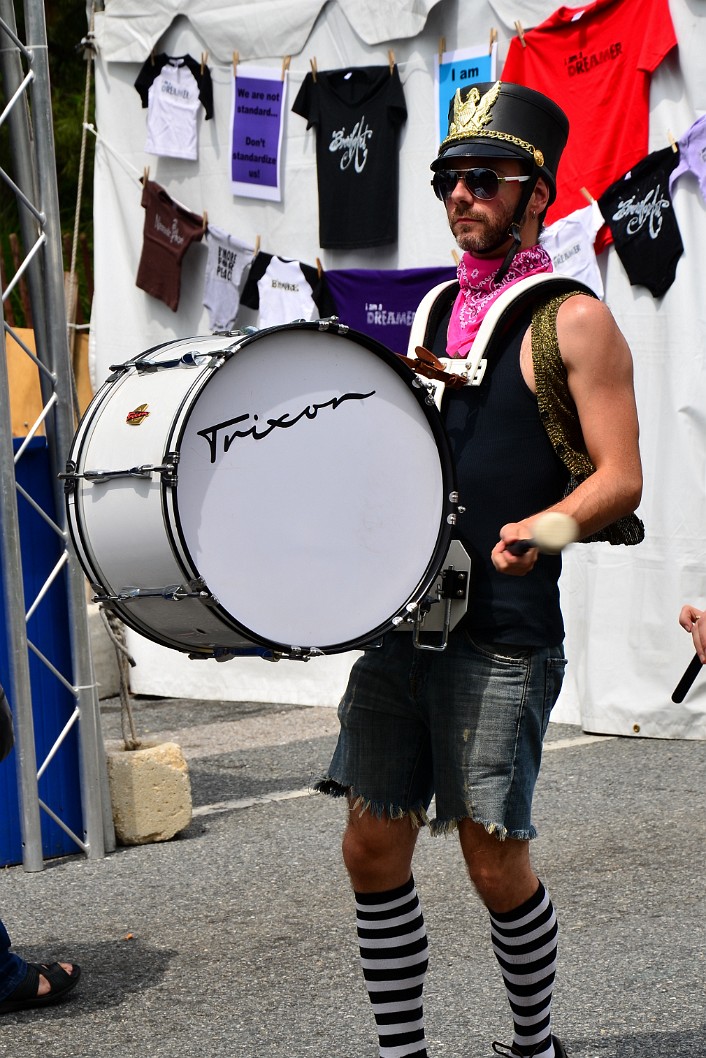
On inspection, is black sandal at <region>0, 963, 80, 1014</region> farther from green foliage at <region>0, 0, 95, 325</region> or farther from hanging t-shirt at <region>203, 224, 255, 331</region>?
green foliage at <region>0, 0, 95, 325</region>

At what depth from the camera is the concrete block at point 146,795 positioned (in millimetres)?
A: 5164

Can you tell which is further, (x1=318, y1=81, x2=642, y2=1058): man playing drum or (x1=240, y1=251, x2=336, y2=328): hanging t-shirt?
(x1=240, y1=251, x2=336, y2=328): hanging t-shirt

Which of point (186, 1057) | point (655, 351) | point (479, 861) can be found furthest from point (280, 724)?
point (479, 861)

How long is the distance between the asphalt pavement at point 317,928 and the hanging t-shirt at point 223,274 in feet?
8.64

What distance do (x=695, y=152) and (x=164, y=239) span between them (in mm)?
2989

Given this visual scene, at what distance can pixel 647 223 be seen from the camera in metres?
6.33

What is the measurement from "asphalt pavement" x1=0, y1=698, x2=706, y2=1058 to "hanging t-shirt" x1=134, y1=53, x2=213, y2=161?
11.5 ft

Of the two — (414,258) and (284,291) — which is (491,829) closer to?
(414,258)

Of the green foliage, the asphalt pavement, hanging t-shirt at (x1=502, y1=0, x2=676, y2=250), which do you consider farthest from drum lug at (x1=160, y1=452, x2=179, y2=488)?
the green foliage

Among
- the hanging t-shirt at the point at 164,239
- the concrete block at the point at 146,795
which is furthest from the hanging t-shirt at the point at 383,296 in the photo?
the concrete block at the point at 146,795

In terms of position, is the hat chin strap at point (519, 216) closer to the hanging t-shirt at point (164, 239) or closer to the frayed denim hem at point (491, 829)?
the frayed denim hem at point (491, 829)

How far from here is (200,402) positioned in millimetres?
2711

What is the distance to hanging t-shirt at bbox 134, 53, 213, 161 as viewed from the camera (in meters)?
7.69

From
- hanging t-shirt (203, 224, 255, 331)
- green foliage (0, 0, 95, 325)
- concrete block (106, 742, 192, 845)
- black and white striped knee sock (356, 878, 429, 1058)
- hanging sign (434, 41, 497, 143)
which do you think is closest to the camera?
black and white striped knee sock (356, 878, 429, 1058)
